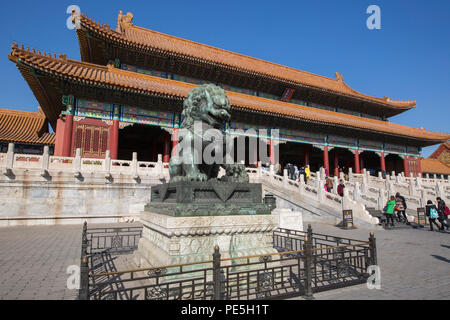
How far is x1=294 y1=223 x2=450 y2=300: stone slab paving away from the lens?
3484 mm

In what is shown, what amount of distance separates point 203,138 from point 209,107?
1.61ft

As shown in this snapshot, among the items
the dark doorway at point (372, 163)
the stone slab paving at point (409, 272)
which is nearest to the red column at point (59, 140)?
the stone slab paving at point (409, 272)

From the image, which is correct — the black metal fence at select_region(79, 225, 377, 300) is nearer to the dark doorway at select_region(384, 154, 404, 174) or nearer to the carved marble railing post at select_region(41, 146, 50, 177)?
the carved marble railing post at select_region(41, 146, 50, 177)

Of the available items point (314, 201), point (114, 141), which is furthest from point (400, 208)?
point (114, 141)

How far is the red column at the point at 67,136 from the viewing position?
1271cm

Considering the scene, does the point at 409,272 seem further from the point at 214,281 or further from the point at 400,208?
the point at 400,208

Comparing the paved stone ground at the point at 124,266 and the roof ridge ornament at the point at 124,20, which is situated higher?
the roof ridge ornament at the point at 124,20

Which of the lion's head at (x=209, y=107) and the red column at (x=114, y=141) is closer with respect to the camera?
the lion's head at (x=209, y=107)

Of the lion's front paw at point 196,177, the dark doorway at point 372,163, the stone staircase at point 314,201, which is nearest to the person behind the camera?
the lion's front paw at point 196,177

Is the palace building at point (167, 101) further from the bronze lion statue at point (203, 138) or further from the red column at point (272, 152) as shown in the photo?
the bronze lion statue at point (203, 138)

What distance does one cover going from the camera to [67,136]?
12.9 m

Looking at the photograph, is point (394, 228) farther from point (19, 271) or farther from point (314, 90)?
point (314, 90)

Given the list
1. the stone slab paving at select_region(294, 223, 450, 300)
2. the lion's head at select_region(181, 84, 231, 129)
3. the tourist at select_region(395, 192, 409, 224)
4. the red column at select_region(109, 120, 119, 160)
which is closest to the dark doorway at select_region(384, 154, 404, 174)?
the tourist at select_region(395, 192, 409, 224)

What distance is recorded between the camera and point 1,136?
1766 centimetres
